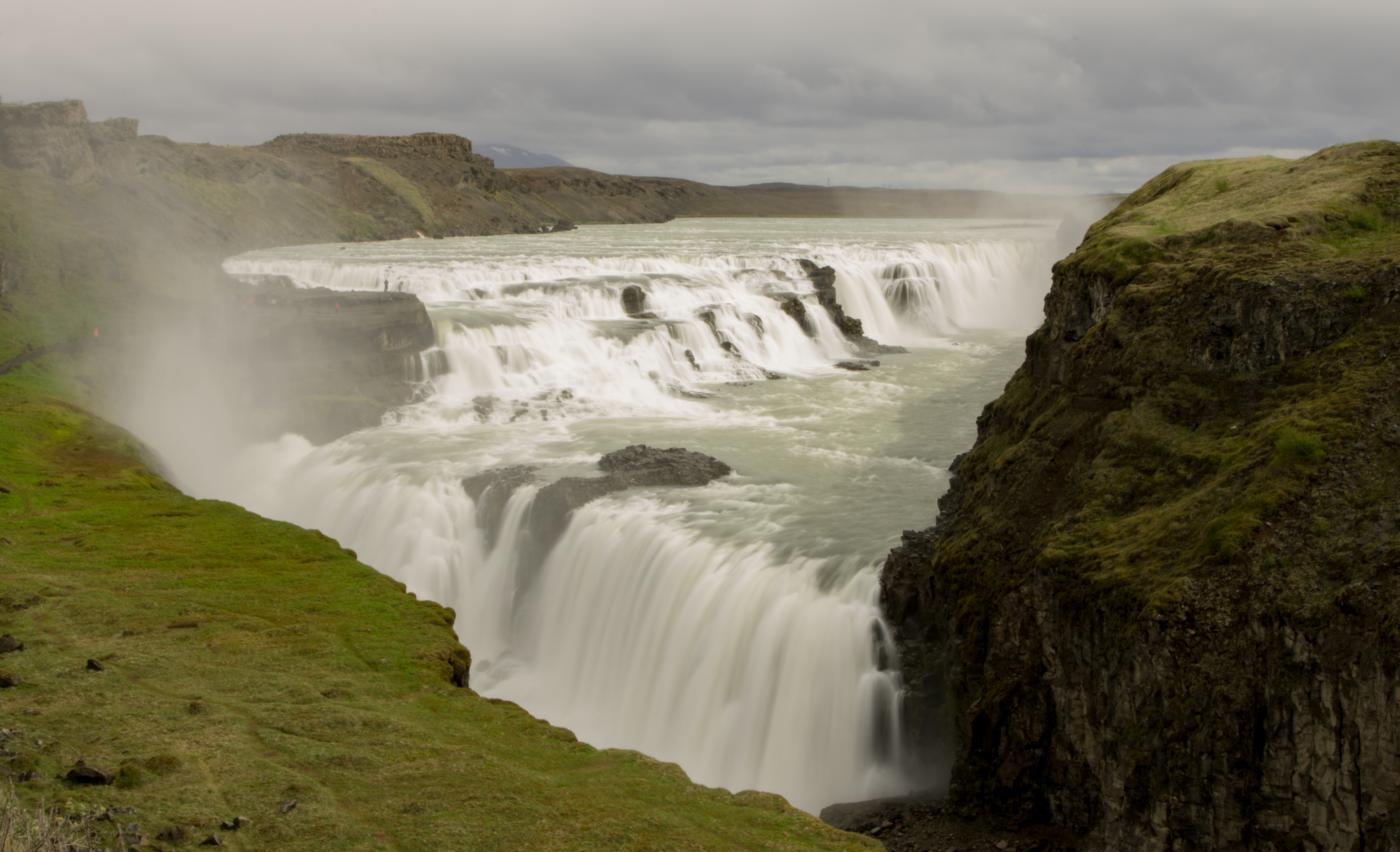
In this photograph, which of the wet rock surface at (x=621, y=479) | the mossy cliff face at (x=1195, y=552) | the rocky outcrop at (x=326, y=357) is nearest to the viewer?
the mossy cliff face at (x=1195, y=552)

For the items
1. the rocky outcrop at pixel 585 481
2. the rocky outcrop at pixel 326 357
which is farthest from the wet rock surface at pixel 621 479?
the rocky outcrop at pixel 326 357

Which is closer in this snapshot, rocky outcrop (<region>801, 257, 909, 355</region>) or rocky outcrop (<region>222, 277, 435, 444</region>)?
rocky outcrop (<region>222, 277, 435, 444</region>)

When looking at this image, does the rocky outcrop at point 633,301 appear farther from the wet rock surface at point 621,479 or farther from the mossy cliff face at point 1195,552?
the mossy cliff face at point 1195,552

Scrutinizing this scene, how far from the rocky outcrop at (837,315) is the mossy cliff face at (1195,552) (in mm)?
29334

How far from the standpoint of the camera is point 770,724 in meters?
15.6

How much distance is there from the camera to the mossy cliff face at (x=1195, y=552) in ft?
30.8

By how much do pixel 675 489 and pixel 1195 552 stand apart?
13620mm

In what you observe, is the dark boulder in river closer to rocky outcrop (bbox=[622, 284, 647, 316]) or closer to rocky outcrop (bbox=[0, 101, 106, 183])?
rocky outcrop (bbox=[622, 284, 647, 316])

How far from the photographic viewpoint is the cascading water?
15875 mm

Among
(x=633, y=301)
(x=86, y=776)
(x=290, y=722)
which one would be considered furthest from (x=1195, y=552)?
(x=633, y=301)

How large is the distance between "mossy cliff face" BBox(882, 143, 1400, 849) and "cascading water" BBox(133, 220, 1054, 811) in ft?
6.26

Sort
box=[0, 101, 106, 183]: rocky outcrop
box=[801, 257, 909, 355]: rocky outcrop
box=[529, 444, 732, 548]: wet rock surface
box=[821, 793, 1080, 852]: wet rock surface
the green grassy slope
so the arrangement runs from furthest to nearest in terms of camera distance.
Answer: box=[0, 101, 106, 183]: rocky outcrop
box=[801, 257, 909, 355]: rocky outcrop
box=[529, 444, 732, 548]: wet rock surface
box=[821, 793, 1080, 852]: wet rock surface
the green grassy slope

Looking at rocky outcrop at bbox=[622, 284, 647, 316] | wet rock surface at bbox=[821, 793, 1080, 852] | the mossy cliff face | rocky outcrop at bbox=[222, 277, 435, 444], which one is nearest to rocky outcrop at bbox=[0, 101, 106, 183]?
rocky outcrop at bbox=[222, 277, 435, 444]

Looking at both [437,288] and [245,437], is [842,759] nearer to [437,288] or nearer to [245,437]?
[245,437]
